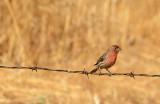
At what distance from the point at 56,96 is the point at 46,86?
440 mm

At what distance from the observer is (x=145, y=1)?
40.4 feet

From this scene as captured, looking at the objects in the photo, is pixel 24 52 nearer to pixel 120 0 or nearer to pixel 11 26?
pixel 11 26

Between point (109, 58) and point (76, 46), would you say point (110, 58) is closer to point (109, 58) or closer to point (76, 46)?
point (109, 58)

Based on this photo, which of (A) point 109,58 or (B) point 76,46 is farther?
(B) point 76,46

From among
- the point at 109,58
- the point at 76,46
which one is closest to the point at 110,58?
the point at 109,58

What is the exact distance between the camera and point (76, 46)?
10883mm

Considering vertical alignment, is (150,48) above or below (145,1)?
below

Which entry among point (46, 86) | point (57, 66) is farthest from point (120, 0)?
point (46, 86)

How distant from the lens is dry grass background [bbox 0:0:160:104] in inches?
367

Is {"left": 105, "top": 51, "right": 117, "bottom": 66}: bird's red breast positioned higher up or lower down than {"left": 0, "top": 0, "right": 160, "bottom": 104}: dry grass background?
lower down

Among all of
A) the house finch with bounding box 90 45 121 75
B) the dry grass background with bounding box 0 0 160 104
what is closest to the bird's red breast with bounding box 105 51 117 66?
the house finch with bounding box 90 45 121 75

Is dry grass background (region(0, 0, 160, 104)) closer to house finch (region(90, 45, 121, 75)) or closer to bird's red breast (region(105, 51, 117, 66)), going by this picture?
house finch (region(90, 45, 121, 75))

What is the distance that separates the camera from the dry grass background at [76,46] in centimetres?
933

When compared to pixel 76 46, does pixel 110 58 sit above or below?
below
